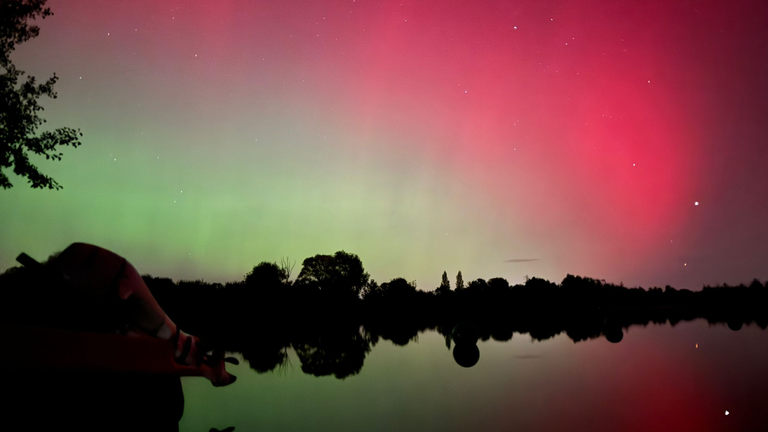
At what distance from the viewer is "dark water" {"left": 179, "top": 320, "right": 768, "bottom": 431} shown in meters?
4.95

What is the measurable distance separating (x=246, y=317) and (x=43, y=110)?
22380 millimetres

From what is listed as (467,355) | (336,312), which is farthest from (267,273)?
(467,355)

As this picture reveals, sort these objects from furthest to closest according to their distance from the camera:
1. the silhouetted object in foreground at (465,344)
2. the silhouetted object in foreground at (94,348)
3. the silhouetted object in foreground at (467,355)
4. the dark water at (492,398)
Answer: the silhouetted object in foreground at (467,355), the silhouetted object in foreground at (465,344), the dark water at (492,398), the silhouetted object in foreground at (94,348)

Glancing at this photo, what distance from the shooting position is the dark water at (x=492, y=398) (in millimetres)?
4953

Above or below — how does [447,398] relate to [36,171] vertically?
below

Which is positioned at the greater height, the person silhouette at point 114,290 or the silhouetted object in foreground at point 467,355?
the person silhouette at point 114,290

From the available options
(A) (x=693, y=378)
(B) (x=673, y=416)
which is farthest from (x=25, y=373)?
(A) (x=693, y=378)

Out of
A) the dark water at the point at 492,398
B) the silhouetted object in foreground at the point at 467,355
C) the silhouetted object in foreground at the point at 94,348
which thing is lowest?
the dark water at the point at 492,398

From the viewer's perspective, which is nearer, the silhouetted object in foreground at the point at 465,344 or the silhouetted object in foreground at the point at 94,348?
the silhouetted object in foreground at the point at 94,348

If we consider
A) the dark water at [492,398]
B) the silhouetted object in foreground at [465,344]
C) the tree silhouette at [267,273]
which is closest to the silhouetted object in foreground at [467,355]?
the silhouetted object in foreground at [465,344]

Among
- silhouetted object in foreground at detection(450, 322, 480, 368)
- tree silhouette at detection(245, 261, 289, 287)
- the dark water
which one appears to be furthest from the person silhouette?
tree silhouette at detection(245, 261, 289, 287)

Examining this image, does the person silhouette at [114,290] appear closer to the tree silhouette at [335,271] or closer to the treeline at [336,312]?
the treeline at [336,312]

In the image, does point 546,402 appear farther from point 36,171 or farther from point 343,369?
point 36,171

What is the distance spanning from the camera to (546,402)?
6172 mm
